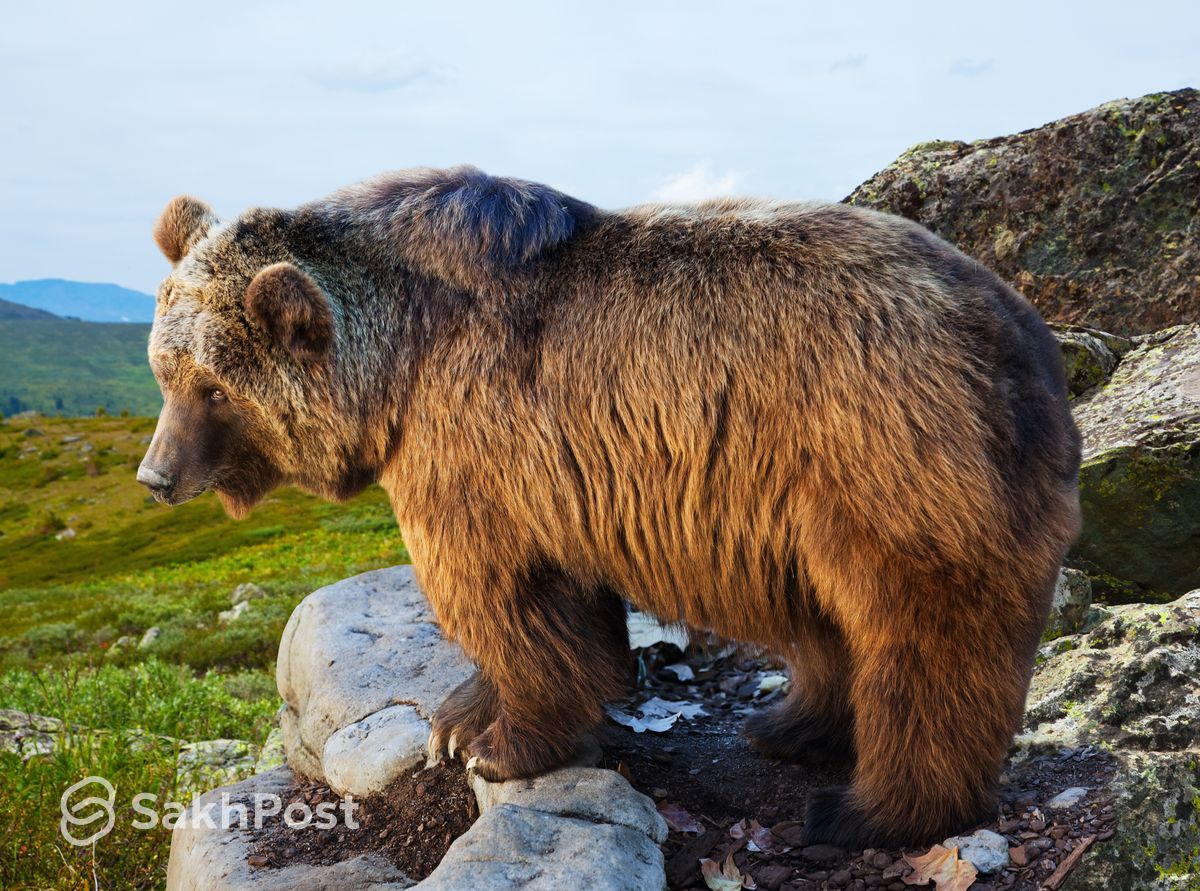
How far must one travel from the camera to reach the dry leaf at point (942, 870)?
402 cm

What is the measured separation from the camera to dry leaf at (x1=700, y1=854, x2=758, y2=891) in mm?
4371

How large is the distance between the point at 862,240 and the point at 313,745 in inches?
171

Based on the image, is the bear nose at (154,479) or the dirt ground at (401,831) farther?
the dirt ground at (401,831)

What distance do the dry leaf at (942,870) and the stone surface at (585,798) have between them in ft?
3.51

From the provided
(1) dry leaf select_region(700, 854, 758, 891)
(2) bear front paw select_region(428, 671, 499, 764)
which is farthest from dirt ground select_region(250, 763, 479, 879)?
(1) dry leaf select_region(700, 854, 758, 891)

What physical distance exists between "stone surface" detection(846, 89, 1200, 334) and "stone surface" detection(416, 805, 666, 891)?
5954 millimetres

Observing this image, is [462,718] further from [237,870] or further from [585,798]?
[237,870]

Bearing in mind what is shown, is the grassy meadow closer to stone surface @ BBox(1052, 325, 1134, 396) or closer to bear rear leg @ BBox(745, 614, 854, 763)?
bear rear leg @ BBox(745, 614, 854, 763)

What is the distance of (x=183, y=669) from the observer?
16.1 m

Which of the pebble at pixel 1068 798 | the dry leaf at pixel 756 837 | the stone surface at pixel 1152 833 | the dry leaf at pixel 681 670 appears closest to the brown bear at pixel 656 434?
the dry leaf at pixel 756 837

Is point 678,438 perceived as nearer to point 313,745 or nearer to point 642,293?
point 642,293

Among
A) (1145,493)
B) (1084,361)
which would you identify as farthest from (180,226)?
(1084,361)

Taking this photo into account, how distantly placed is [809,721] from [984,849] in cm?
143

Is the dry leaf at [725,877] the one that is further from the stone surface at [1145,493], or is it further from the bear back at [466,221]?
the stone surface at [1145,493]
